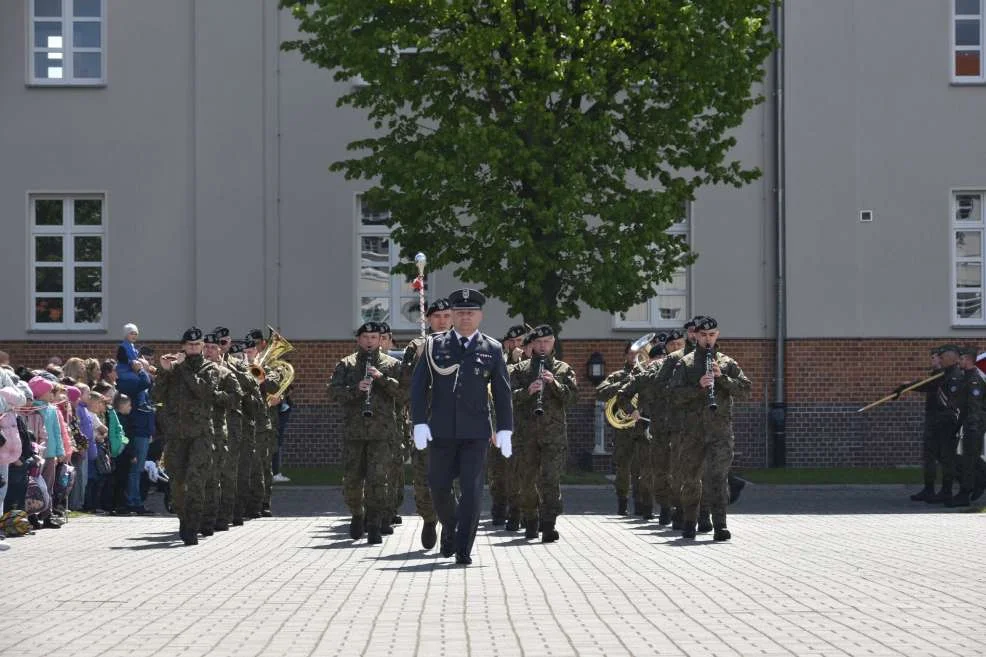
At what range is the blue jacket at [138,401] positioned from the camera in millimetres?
21188

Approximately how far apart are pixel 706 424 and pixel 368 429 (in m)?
3.04

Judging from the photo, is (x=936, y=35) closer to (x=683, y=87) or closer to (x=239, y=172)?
(x=683, y=87)

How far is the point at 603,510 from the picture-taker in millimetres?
21812

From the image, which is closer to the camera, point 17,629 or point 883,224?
point 17,629

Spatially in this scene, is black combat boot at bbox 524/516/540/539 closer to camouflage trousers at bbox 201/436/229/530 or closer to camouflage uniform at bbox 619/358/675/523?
camouflage uniform at bbox 619/358/675/523

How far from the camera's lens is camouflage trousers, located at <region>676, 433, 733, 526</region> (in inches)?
649

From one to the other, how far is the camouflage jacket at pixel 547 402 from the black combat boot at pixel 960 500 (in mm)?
7360

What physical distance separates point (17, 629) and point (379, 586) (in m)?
2.87

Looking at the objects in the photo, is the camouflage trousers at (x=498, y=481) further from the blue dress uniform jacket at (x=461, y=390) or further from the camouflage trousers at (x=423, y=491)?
the blue dress uniform jacket at (x=461, y=390)

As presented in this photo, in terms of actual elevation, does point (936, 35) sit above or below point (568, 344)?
above

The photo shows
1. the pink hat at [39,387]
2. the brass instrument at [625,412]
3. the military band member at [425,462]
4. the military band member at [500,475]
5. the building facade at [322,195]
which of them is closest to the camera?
the military band member at [425,462]

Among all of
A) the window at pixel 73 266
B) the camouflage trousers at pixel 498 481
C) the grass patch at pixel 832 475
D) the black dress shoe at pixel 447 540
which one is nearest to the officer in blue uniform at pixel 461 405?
the black dress shoe at pixel 447 540

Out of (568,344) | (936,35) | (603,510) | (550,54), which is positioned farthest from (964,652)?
(936,35)

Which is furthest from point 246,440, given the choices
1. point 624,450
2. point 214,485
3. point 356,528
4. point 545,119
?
point 545,119
